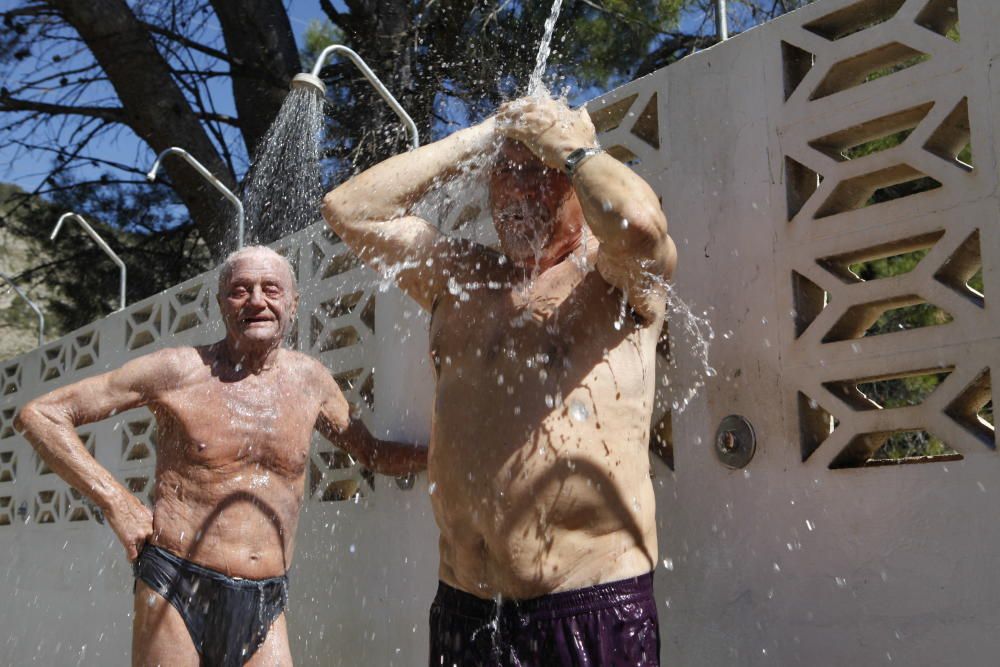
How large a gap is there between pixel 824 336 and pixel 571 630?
0.96m

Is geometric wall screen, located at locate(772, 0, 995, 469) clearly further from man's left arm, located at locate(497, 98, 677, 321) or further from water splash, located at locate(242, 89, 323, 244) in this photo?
water splash, located at locate(242, 89, 323, 244)

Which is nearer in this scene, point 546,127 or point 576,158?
point 576,158

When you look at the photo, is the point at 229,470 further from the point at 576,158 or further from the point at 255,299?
the point at 576,158

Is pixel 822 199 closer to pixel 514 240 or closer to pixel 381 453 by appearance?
pixel 514 240

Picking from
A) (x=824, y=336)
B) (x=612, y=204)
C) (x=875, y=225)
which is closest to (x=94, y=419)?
(x=612, y=204)

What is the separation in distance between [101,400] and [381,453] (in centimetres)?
93

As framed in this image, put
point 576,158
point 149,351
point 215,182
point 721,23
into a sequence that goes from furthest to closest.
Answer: point 149,351 → point 215,182 → point 721,23 → point 576,158

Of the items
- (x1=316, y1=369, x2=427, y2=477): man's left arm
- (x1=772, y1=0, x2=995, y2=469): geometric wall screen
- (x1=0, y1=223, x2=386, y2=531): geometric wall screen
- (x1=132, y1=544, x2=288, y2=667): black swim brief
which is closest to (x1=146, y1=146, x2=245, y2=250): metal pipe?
(x1=0, y1=223, x2=386, y2=531): geometric wall screen

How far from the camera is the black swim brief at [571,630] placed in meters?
2.27

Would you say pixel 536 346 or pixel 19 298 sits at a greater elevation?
pixel 19 298

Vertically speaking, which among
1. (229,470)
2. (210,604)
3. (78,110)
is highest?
(78,110)

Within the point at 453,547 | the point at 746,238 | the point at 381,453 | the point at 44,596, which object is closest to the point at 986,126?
the point at 746,238

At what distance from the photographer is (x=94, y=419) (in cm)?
358

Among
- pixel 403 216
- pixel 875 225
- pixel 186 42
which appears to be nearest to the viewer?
pixel 875 225
